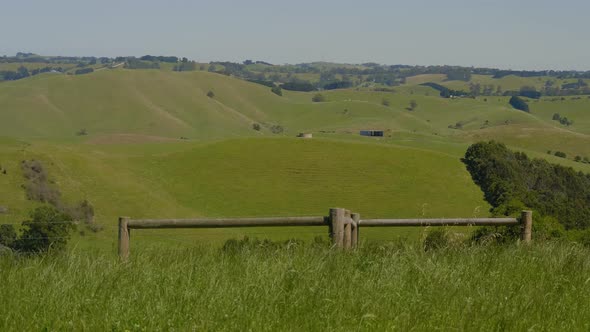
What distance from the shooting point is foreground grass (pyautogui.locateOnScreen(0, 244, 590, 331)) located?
5.49 m

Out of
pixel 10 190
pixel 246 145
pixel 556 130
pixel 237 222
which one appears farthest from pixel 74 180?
pixel 556 130

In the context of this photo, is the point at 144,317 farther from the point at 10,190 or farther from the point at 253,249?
the point at 10,190

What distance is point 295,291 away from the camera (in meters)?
Answer: 6.10

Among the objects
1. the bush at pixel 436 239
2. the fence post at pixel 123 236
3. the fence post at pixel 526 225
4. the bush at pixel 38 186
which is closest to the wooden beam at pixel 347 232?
the bush at pixel 436 239

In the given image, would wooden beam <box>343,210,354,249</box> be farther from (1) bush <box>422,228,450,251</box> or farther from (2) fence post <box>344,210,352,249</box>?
(1) bush <box>422,228,450,251</box>

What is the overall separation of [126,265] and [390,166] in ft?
295

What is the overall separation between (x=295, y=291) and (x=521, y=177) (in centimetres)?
9411

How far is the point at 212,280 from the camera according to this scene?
6230 mm

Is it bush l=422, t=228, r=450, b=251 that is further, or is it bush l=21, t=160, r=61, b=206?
bush l=21, t=160, r=61, b=206

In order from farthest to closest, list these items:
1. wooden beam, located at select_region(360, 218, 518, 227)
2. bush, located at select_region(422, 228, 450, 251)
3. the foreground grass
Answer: wooden beam, located at select_region(360, 218, 518, 227), bush, located at select_region(422, 228, 450, 251), the foreground grass

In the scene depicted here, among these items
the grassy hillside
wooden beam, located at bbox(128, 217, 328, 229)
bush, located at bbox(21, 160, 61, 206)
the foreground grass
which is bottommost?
the grassy hillside

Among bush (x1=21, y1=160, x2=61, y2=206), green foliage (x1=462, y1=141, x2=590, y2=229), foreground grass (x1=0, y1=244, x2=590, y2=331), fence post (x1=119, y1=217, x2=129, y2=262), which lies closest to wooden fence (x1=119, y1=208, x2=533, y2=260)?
fence post (x1=119, y1=217, x2=129, y2=262)

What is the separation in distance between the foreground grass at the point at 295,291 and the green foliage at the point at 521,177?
238 ft

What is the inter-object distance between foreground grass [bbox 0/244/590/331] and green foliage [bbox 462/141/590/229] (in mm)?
72462
